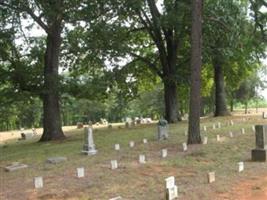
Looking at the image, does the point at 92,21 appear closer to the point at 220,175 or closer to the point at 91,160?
the point at 91,160

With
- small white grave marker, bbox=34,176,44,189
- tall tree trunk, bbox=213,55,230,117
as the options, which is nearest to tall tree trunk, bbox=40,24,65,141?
small white grave marker, bbox=34,176,44,189

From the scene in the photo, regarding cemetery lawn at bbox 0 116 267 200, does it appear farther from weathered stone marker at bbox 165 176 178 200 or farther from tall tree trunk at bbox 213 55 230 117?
tall tree trunk at bbox 213 55 230 117

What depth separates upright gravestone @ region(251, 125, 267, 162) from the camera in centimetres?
1240

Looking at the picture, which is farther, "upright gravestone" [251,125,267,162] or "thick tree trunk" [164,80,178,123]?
"thick tree trunk" [164,80,178,123]

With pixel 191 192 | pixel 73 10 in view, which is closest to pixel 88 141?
pixel 191 192

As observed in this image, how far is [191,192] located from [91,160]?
17.3 feet

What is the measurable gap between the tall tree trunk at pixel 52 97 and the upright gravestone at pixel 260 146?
41.1 feet

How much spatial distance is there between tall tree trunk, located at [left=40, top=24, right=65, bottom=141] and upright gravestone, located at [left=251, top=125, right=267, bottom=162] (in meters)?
12.5

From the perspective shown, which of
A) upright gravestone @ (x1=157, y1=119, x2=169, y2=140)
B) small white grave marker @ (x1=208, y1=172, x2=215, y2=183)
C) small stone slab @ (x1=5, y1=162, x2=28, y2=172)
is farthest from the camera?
upright gravestone @ (x1=157, y1=119, x2=169, y2=140)

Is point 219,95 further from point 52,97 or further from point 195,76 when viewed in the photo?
point 195,76

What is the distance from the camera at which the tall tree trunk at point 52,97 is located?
22969mm

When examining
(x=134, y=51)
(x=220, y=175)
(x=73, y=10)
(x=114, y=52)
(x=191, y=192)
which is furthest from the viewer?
(x=134, y=51)

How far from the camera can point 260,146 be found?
12.6 metres

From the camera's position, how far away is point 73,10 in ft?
73.0
